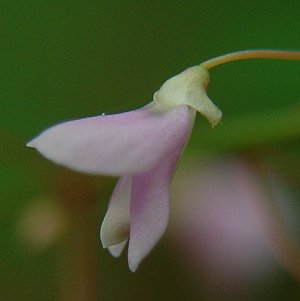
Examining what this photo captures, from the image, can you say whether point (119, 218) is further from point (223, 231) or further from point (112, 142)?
point (223, 231)

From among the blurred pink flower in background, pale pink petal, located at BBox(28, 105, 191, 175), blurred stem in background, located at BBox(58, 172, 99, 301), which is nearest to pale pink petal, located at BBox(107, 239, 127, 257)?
pale pink petal, located at BBox(28, 105, 191, 175)

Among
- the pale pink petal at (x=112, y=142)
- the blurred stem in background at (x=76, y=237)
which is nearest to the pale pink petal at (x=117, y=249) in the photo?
the pale pink petal at (x=112, y=142)

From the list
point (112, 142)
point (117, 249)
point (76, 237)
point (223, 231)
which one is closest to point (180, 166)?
point (223, 231)

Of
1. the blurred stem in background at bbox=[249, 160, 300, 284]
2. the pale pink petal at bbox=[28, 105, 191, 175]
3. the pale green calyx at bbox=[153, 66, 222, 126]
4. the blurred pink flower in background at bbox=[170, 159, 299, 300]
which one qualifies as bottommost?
the blurred pink flower in background at bbox=[170, 159, 299, 300]

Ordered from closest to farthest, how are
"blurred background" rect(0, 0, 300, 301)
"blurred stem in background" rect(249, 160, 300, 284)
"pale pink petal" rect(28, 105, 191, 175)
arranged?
"pale pink petal" rect(28, 105, 191, 175) → "blurred stem in background" rect(249, 160, 300, 284) → "blurred background" rect(0, 0, 300, 301)

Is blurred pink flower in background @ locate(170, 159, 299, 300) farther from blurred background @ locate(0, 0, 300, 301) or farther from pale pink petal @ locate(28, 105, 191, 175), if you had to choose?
pale pink petal @ locate(28, 105, 191, 175)

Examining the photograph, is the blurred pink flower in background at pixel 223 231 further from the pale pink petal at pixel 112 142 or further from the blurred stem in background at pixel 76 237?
the pale pink petal at pixel 112 142

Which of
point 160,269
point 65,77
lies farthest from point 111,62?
point 160,269

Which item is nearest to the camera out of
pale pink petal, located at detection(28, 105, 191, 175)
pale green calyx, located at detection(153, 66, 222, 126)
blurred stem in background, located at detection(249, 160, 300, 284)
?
pale pink petal, located at detection(28, 105, 191, 175)
